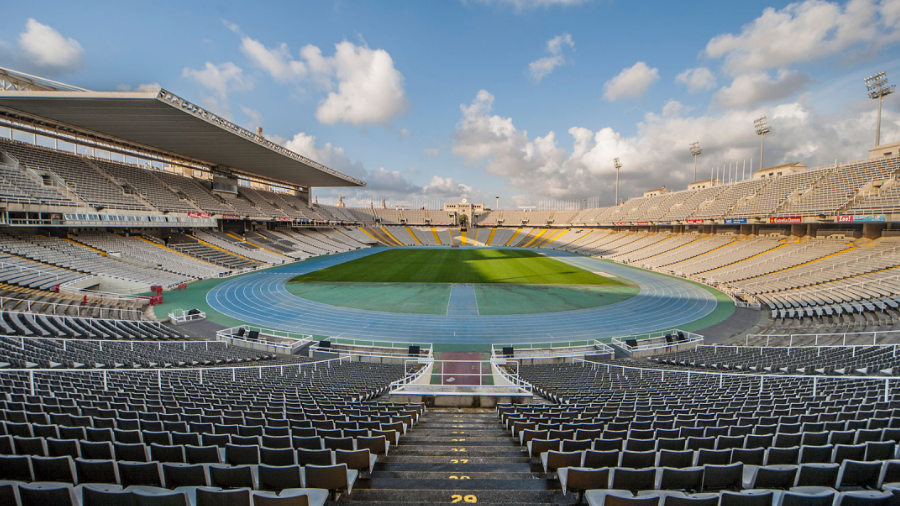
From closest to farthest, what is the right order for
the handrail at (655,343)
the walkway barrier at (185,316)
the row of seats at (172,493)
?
the row of seats at (172,493) < the handrail at (655,343) < the walkway barrier at (185,316)

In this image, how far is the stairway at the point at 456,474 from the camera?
3.77 m

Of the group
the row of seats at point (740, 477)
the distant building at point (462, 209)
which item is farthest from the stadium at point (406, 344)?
the distant building at point (462, 209)

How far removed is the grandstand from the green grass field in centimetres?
557

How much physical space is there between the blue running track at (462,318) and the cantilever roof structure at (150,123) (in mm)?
15971

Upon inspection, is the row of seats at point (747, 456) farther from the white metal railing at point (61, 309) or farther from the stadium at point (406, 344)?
the white metal railing at point (61, 309)

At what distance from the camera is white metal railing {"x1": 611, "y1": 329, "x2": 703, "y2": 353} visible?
56.3ft

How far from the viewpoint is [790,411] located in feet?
20.1

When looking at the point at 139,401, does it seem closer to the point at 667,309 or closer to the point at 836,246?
the point at 667,309

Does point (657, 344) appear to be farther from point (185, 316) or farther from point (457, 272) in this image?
point (185, 316)

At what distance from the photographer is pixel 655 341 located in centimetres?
1839

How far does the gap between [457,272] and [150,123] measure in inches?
1318

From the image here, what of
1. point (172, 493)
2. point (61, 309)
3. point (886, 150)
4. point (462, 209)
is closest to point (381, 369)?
point (172, 493)

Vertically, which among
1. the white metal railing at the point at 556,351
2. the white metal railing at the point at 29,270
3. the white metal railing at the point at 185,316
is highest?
the white metal railing at the point at 29,270

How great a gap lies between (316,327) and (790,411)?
66.7 ft
